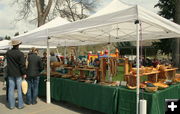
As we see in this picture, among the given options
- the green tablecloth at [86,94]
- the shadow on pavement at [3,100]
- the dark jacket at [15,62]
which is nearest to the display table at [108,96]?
the green tablecloth at [86,94]

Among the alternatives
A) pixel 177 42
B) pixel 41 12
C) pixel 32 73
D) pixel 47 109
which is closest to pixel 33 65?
pixel 32 73

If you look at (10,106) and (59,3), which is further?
(59,3)

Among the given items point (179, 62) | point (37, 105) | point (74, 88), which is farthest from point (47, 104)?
point (179, 62)

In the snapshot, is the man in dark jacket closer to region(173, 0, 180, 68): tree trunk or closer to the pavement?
the pavement

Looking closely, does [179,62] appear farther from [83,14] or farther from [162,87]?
[162,87]

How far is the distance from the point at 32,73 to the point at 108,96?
8.15 feet

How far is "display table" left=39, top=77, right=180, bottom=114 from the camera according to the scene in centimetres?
385

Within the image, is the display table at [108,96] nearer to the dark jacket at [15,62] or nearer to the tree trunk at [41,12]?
the dark jacket at [15,62]

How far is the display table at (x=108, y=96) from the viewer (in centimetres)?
385

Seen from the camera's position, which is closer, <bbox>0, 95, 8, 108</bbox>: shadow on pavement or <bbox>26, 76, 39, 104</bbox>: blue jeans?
<bbox>26, 76, 39, 104</bbox>: blue jeans

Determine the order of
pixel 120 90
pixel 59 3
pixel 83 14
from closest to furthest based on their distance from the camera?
pixel 120 90, pixel 59 3, pixel 83 14

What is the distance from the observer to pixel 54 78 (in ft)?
20.0

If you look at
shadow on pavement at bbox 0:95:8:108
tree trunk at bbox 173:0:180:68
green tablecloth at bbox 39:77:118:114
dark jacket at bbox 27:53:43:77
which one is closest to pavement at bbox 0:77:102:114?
shadow on pavement at bbox 0:95:8:108

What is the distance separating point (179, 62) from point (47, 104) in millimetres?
14392
